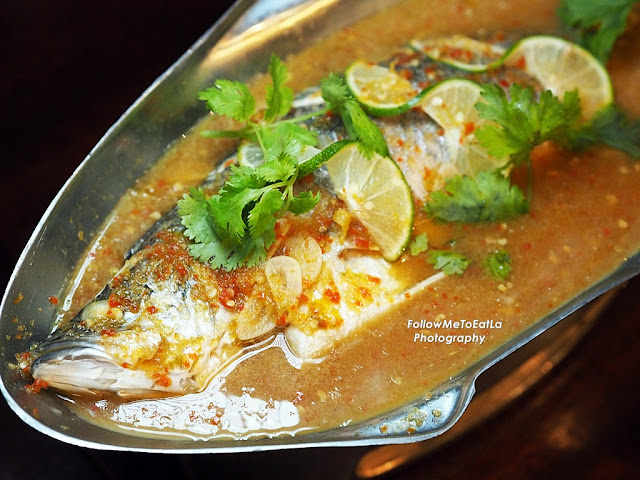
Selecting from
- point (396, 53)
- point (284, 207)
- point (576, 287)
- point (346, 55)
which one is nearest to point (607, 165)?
point (576, 287)

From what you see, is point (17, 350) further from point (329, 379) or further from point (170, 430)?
point (329, 379)

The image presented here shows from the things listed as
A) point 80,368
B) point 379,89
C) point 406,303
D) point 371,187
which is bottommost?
point 406,303

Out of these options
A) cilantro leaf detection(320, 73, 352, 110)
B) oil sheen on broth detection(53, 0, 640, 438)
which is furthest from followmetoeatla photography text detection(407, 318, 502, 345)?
cilantro leaf detection(320, 73, 352, 110)

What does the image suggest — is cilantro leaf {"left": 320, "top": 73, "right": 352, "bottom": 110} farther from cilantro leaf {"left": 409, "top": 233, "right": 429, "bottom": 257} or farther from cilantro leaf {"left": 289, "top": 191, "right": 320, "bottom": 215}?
cilantro leaf {"left": 409, "top": 233, "right": 429, "bottom": 257}

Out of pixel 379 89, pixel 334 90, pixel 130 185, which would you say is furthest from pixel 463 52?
pixel 130 185

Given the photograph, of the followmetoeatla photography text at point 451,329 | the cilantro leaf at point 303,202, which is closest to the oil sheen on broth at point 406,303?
the followmetoeatla photography text at point 451,329

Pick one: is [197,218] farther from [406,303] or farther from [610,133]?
[610,133]
